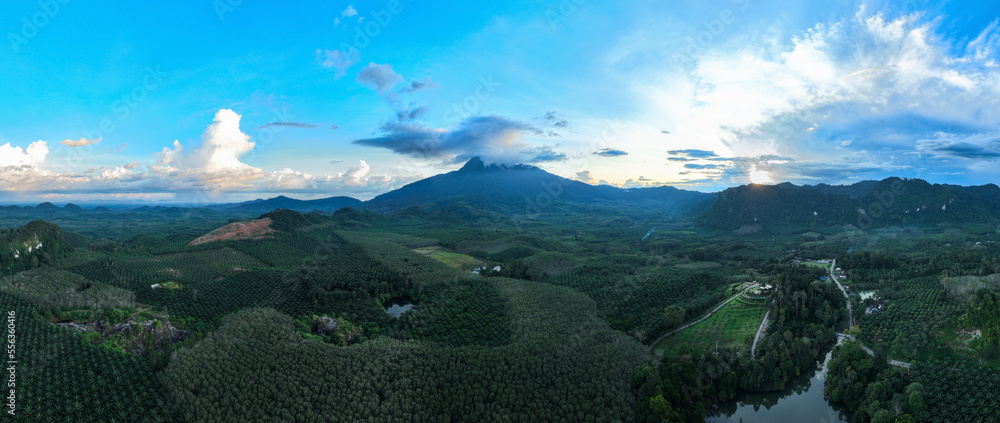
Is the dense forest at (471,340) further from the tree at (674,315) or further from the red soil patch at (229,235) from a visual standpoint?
the red soil patch at (229,235)

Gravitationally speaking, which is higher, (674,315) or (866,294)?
(866,294)

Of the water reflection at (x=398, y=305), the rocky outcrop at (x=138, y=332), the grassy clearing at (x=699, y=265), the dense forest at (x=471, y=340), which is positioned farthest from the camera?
the grassy clearing at (x=699, y=265)

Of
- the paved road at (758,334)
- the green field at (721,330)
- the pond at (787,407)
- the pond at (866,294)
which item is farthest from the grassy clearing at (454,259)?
the pond at (866,294)

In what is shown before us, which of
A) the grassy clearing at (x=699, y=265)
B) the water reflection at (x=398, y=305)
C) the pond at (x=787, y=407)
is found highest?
the grassy clearing at (x=699, y=265)

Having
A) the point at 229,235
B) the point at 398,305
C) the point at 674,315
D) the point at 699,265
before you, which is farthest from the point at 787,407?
the point at 229,235

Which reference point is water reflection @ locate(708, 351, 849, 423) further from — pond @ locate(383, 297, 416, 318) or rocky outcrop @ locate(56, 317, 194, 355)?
rocky outcrop @ locate(56, 317, 194, 355)

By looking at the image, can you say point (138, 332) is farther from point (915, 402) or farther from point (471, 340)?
point (915, 402)

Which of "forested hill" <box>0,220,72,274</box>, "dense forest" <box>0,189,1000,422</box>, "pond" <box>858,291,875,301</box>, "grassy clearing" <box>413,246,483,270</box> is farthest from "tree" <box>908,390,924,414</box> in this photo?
"forested hill" <box>0,220,72,274</box>

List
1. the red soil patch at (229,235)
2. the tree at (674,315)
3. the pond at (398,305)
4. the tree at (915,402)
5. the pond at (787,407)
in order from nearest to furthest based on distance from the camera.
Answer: the tree at (915,402) → the pond at (787,407) → the tree at (674,315) → the pond at (398,305) → the red soil patch at (229,235)
